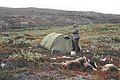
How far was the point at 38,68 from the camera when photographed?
24781mm

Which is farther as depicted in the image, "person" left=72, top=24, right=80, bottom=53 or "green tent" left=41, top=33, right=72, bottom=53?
"green tent" left=41, top=33, right=72, bottom=53

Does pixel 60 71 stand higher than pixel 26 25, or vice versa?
pixel 60 71

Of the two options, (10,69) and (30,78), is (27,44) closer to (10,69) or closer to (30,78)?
(10,69)

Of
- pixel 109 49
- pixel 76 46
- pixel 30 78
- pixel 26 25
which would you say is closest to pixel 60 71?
pixel 30 78

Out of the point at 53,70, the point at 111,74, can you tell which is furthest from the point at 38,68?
the point at 111,74

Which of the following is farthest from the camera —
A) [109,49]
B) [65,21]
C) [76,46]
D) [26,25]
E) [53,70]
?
[65,21]

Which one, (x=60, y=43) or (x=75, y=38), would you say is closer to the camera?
(x=75, y=38)

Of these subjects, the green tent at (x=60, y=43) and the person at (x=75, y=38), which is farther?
the green tent at (x=60, y=43)

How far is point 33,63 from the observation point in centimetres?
2623

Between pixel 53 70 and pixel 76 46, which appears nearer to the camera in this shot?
pixel 53 70

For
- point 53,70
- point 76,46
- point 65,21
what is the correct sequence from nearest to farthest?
point 53,70 → point 76,46 → point 65,21

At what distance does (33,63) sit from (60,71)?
3150 mm

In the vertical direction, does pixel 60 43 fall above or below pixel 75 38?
below

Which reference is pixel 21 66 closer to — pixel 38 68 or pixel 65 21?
pixel 38 68
